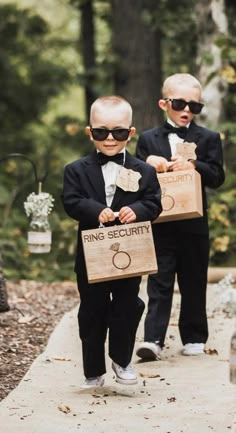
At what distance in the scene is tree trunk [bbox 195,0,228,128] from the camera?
11867mm

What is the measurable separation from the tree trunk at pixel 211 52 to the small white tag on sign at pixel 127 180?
623 centimetres

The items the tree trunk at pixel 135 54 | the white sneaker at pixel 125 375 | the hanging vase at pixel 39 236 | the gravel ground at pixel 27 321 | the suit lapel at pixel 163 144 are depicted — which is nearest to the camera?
the white sneaker at pixel 125 375

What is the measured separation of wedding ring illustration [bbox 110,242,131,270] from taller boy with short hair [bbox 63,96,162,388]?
0.17 meters

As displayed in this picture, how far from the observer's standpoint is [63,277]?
37.2 ft

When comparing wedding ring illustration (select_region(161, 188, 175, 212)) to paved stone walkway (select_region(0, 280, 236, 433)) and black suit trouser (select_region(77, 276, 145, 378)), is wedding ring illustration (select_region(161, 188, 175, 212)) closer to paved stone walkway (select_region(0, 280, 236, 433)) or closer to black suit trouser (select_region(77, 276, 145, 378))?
black suit trouser (select_region(77, 276, 145, 378))

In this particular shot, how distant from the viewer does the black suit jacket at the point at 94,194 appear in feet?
18.5

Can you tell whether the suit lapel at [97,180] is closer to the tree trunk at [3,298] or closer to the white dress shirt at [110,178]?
the white dress shirt at [110,178]

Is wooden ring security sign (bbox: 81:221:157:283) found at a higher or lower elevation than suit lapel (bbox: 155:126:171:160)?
lower

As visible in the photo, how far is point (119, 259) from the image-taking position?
5.52 meters

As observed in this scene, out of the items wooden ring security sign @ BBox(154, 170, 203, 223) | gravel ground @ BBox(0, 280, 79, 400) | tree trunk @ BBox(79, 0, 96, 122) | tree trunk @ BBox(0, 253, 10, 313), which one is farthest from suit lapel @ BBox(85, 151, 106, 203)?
tree trunk @ BBox(79, 0, 96, 122)

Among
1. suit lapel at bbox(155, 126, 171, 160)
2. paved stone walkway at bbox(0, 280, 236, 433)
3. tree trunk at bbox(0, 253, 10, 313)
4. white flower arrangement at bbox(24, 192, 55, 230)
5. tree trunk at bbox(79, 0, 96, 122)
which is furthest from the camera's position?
→ tree trunk at bbox(79, 0, 96, 122)

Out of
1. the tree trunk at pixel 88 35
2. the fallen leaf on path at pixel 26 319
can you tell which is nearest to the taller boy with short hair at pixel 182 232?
the fallen leaf on path at pixel 26 319

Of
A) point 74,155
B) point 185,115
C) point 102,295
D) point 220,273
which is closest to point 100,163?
point 102,295

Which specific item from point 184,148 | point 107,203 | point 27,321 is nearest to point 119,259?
point 107,203
